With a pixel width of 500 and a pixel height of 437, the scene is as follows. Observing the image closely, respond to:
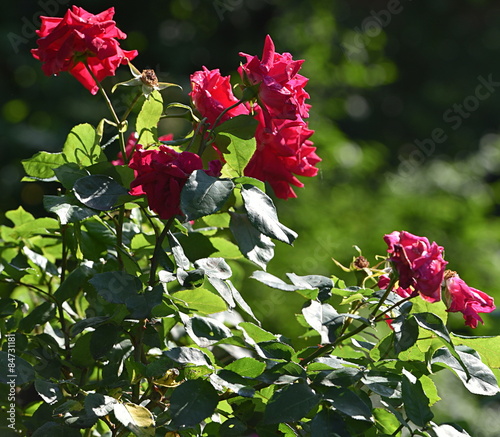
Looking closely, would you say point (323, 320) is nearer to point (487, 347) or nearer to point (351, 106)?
point (487, 347)

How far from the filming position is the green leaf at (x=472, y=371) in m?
0.57

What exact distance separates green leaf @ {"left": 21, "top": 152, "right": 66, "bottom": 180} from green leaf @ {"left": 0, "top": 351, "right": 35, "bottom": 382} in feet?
0.60

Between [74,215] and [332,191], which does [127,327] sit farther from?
[332,191]

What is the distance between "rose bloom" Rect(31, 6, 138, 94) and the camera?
0.68 m

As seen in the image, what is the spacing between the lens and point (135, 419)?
560mm

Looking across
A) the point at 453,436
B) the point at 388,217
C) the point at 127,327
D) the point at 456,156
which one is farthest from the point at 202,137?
the point at 456,156

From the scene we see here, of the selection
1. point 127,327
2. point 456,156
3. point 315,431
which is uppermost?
point 315,431

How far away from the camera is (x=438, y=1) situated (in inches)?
217

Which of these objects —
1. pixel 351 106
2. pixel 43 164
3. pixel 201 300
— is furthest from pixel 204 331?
pixel 351 106

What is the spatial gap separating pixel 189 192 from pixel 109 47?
0.73ft

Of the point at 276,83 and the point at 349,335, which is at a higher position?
the point at 276,83

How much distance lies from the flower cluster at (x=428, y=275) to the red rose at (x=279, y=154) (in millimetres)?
114

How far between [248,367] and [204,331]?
0.15ft

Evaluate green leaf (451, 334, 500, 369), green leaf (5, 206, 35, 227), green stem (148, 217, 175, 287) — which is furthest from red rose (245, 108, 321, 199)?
green leaf (5, 206, 35, 227)
